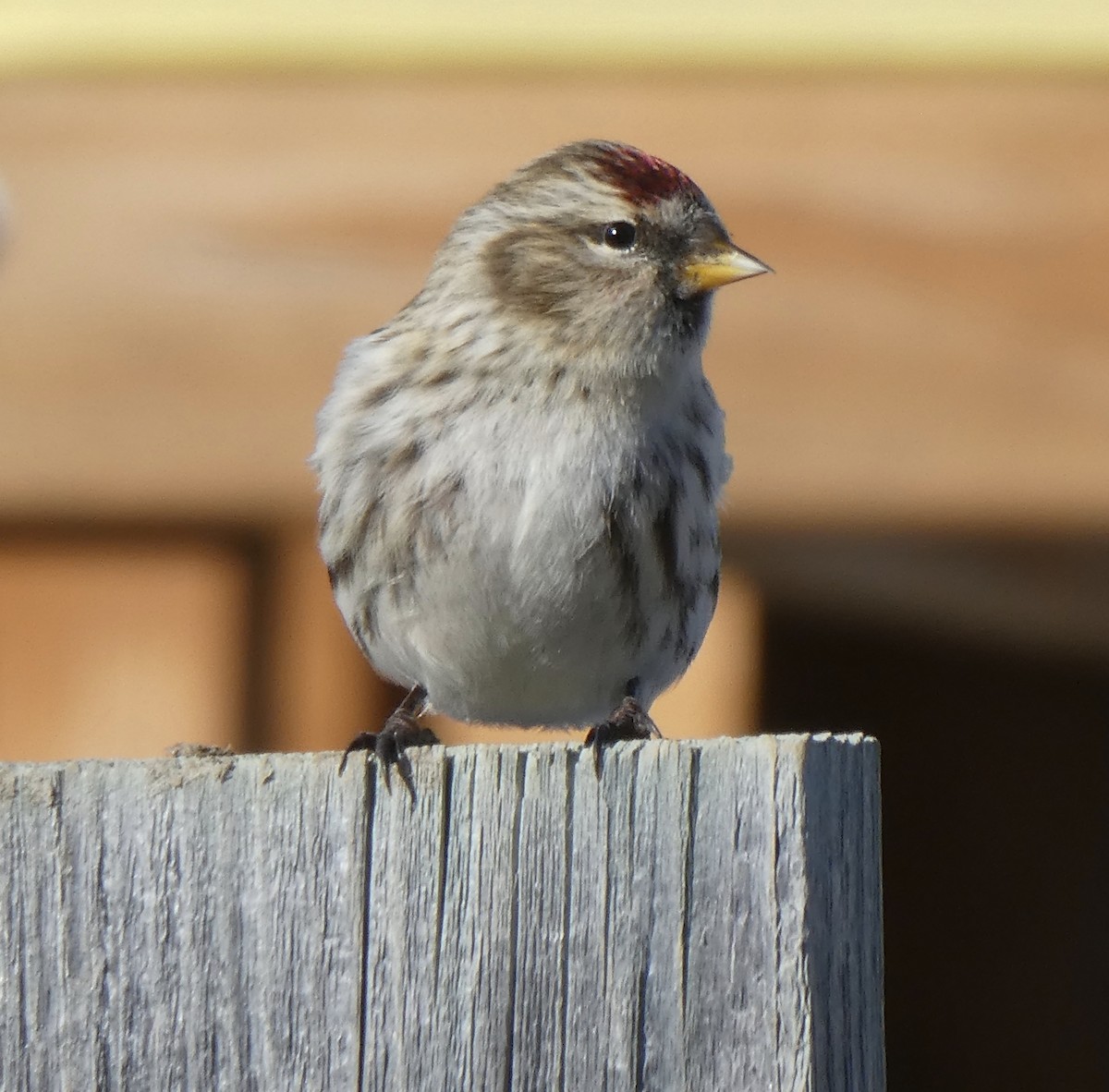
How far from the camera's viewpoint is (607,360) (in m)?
2.66

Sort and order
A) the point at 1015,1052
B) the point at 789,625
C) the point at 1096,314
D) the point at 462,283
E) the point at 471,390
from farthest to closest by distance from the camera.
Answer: the point at 1015,1052, the point at 789,625, the point at 1096,314, the point at 462,283, the point at 471,390

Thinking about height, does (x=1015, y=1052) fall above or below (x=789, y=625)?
below

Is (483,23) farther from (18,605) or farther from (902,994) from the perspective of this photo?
(902,994)

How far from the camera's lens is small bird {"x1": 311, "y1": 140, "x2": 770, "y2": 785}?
8.45ft

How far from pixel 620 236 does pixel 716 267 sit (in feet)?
0.53

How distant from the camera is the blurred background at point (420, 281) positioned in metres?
3.09

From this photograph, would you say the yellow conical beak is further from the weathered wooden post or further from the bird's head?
the weathered wooden post

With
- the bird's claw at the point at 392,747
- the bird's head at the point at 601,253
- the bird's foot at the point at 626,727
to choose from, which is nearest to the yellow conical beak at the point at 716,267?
the bird's head at the point at 601,253

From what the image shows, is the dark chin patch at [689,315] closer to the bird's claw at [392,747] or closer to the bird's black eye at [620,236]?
the bird's black eye at [620,236]

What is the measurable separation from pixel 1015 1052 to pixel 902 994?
238mm

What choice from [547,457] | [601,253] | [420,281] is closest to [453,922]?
[547,457]

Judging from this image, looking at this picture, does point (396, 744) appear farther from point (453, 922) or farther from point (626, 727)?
point (626, 727)

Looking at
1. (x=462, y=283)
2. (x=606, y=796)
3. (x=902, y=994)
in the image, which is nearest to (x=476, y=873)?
(x=606, y=796)

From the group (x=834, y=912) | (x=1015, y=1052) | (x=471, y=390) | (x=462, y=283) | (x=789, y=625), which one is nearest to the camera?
(x=834, y=912)
